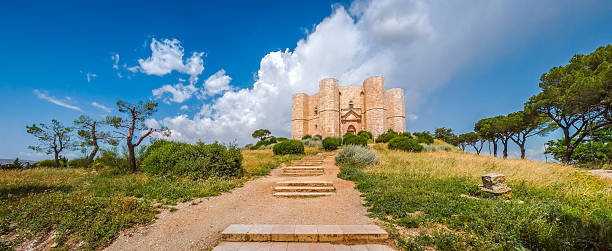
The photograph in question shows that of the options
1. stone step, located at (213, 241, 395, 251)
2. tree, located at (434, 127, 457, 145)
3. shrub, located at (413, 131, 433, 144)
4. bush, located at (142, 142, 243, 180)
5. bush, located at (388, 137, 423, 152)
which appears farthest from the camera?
tree, located at (434, 127, 457, 145)

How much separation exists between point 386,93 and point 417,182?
80.7ft

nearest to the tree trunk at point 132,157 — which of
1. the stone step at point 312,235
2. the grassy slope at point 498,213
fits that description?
the stone step at point 312,235

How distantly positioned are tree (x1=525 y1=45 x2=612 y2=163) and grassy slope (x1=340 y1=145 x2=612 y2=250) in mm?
9157

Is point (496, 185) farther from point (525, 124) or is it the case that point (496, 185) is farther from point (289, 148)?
point (525, 124)

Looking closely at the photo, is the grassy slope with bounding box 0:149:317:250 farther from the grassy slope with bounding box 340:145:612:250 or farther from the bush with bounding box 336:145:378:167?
the bush with bounding box 336:145:378:167

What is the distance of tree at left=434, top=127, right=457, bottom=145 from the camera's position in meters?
32.7

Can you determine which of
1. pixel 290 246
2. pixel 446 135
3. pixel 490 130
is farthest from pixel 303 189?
pixel 446 135

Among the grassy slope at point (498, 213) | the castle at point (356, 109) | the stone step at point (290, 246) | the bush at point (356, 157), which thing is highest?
the castle at point (356, 109)

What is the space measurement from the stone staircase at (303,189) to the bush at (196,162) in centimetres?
220

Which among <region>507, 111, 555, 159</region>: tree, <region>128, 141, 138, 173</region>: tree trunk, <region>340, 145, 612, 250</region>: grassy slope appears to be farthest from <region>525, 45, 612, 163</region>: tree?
<region>128, 141, 138, 173</region>: tree trunk

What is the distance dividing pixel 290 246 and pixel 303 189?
3024mm

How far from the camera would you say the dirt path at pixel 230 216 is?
9.83 ft

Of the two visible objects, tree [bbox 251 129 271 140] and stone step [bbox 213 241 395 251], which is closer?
stone step [bbox 213 241 395 251]

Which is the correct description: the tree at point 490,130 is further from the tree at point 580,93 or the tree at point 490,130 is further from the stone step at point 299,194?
the stone step at point 299,194
